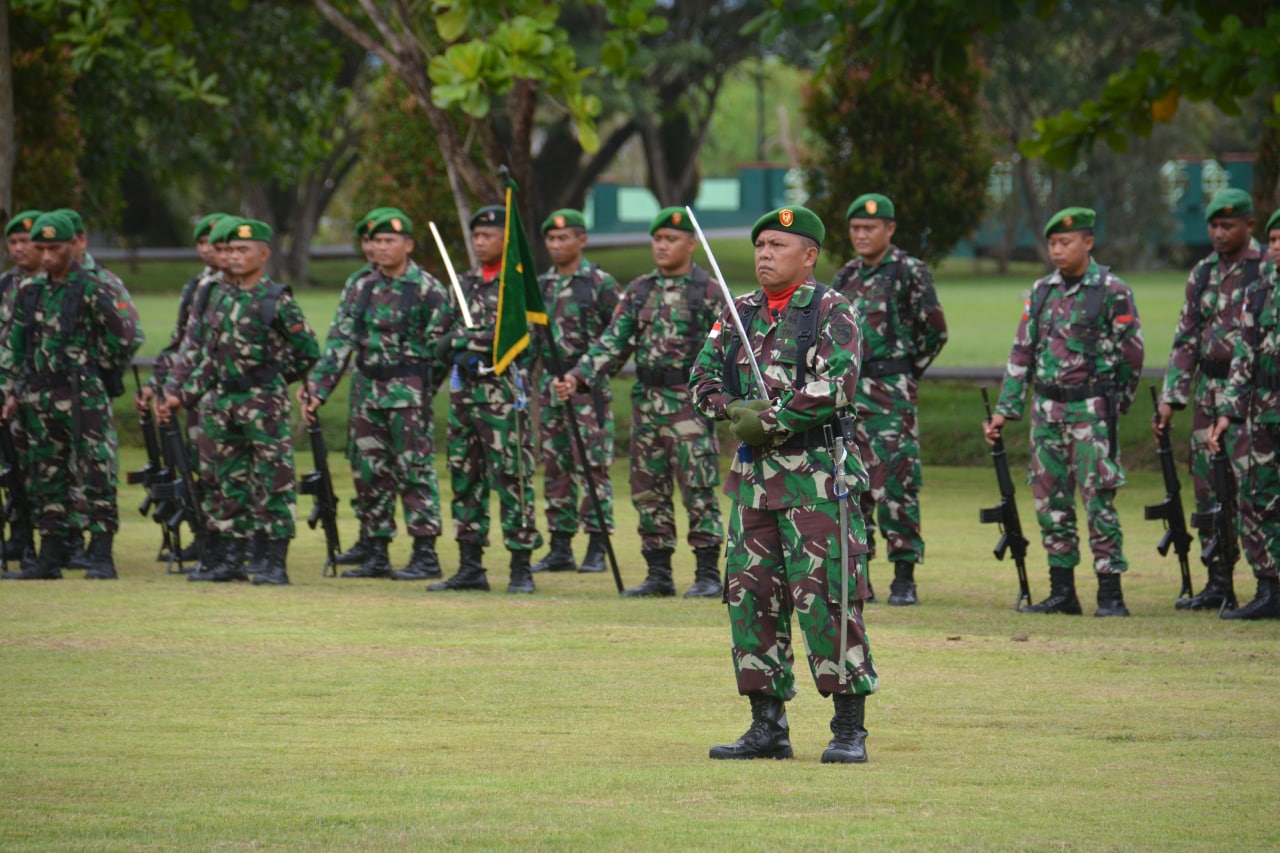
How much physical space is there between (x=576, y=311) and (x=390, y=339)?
4.40ft

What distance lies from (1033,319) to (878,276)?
99cm

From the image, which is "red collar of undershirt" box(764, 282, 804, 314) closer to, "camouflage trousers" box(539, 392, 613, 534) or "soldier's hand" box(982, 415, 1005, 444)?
"soldier's hand" box(982, 415, 1005, 444)

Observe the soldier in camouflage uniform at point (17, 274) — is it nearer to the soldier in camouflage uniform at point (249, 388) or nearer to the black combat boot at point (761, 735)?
the soldier in camouflage uniform at point (249, 388)

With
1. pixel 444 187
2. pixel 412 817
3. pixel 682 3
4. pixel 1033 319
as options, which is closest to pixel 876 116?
pixel 444 187

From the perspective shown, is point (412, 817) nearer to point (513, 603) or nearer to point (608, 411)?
point (513, 603)

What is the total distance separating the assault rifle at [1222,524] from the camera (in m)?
12.0

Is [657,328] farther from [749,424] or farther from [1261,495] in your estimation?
[749,424]

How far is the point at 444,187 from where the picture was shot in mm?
28938

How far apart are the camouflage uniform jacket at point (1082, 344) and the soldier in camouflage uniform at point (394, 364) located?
3.80 m

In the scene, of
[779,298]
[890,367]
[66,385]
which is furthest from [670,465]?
[779,298]

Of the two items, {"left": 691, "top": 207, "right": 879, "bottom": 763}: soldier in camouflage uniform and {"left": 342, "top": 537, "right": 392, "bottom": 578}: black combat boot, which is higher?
{"left": 691, "top": 207, "right": 879, "bottom": 763}: soldier in camouflage uniform

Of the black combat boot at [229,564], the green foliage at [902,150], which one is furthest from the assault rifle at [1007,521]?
the green foliage at [902,150]

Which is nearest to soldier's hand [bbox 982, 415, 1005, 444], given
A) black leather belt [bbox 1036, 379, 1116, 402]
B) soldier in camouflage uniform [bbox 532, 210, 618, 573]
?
black leather belt [bbox 1036, 379, 1116, 402]

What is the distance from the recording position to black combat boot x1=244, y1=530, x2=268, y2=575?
13125mm
